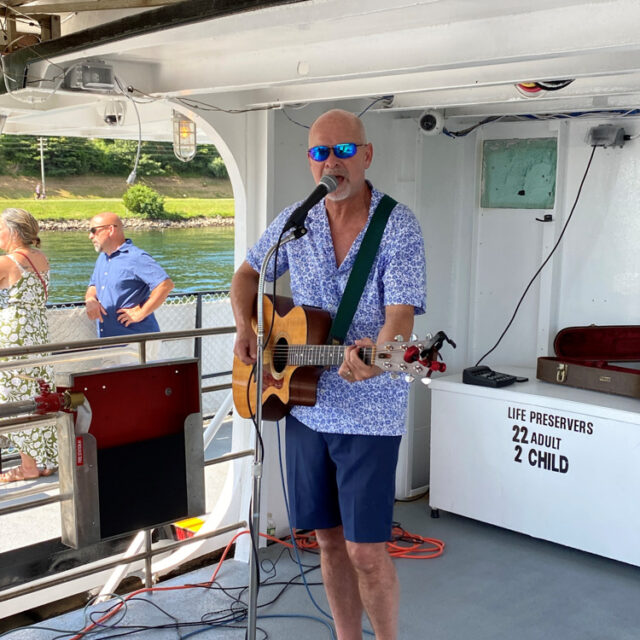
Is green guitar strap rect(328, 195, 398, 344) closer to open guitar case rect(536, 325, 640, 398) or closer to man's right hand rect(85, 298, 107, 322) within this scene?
open guitar case rect(536, 325, 640, 398)

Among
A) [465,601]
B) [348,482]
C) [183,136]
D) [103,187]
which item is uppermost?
[103,187]

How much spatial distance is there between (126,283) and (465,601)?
2.90 metres

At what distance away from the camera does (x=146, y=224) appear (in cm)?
1655

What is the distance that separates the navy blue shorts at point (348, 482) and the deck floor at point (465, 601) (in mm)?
780

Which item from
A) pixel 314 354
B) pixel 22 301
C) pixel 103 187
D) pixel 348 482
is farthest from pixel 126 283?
pixel 103 187

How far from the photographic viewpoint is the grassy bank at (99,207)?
15.3 metres

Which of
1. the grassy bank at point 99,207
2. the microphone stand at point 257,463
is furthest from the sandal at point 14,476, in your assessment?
the grassy bank at point 99,207

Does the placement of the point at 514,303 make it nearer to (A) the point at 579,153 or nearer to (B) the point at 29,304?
(A) the point at 579,153

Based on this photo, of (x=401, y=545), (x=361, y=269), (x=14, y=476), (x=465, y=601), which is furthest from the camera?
(x=14, y=476)

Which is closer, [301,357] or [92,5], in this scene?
[301,357]

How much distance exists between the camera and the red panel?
2.73m

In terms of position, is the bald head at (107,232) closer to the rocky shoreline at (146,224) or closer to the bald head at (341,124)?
the bald head at (341,124)

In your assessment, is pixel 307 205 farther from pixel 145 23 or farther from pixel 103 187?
pixel 103 187

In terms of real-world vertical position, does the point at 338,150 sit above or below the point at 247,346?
above
